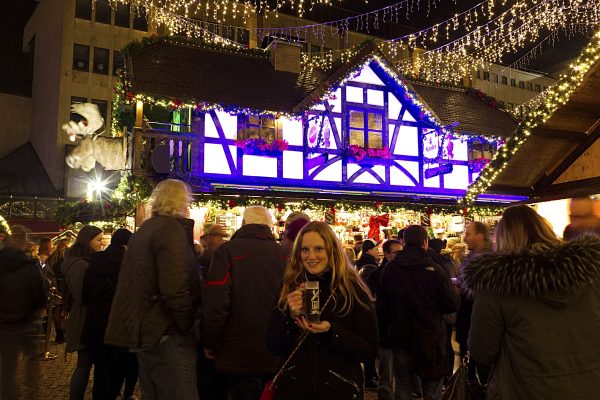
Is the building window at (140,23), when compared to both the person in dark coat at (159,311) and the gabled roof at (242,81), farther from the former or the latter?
the person in dark coat at (159,311)

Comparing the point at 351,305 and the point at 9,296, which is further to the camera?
→ the point at 9,296

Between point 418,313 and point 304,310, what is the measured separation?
2618mm

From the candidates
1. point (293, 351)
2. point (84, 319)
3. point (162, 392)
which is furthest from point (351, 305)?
point (84, 319)

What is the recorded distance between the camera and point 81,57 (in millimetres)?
27938

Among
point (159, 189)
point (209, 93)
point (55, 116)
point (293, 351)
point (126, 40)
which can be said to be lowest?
point (293, 351)

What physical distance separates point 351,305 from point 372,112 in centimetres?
1469

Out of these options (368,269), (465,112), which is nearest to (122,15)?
(465,112)

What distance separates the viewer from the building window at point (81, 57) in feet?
91.0

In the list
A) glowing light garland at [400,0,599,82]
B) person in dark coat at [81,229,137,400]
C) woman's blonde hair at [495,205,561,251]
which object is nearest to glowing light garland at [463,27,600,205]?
woman's blonde hair at [495,205,561,251]

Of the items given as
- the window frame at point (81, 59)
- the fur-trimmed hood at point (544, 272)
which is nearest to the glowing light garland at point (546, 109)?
the fur-trimmed hood at point (544, 272)

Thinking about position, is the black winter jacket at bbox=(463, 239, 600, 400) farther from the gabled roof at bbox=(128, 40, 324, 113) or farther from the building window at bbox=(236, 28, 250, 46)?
the building window at bbox=(236, 28, 250, 46)

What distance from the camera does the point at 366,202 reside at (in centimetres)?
1529

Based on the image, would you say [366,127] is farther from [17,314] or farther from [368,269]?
[17,314]

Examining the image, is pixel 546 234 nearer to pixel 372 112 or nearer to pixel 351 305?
pixel 351 305
